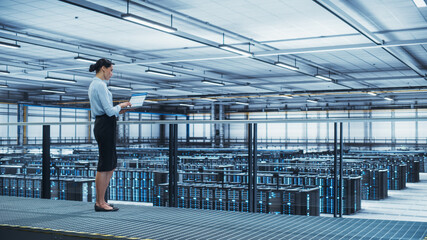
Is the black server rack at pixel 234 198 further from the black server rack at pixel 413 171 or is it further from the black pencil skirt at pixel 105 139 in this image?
the black server rack at pixel 413 171

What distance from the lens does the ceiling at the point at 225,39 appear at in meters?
11.3

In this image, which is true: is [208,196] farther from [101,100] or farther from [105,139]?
[101,100]

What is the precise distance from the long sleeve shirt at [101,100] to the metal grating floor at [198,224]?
0.85 meters

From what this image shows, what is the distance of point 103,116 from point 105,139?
183 millimetres

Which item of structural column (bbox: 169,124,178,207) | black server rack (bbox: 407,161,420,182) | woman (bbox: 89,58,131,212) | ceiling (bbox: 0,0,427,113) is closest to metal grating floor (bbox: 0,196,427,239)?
structural column (bbox: 169,124,178,207)

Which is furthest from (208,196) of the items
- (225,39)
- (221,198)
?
(225,39)

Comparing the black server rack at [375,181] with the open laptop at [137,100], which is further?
the black server rack at [375,181]

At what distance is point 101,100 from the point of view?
3518 millimetres

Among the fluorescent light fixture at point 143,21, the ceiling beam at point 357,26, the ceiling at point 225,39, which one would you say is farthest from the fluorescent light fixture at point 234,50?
the ceiling beam at point 357,26

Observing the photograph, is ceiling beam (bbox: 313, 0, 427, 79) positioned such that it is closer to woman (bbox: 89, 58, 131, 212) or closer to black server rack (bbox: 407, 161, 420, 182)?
black server rack (bbox: 407, 161, 420, 182)

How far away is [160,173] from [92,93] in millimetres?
6017

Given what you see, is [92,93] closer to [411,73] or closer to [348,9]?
[348,9]

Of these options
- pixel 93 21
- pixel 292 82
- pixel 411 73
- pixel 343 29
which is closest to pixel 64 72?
pixel 93 21

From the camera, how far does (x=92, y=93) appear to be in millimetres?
3566
